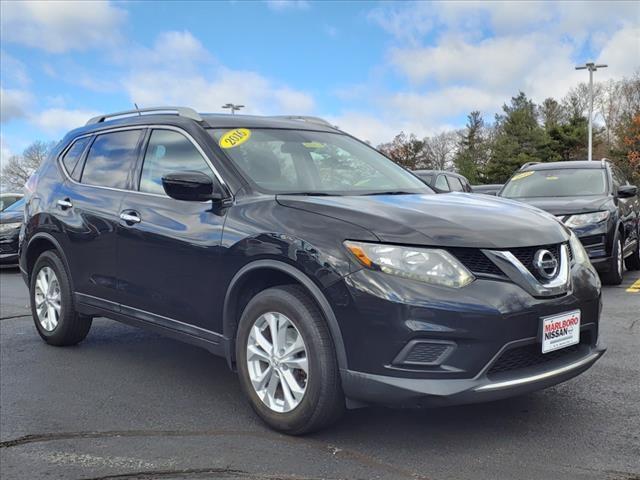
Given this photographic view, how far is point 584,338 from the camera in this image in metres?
3.25

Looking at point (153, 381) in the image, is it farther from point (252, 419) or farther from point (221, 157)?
point (221, 157)

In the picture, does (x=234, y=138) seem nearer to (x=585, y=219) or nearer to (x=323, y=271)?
(x=323, y=271)

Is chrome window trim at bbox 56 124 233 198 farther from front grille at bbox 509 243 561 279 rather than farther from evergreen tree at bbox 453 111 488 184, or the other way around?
evergreen tree at bbox 453 111 488 184

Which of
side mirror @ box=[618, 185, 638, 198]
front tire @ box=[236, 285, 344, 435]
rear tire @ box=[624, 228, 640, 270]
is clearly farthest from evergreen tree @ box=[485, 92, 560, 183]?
front tire @ box=[236, 285, 344, 435]

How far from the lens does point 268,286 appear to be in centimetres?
340

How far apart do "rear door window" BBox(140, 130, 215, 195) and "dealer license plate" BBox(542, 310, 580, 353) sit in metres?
2.14

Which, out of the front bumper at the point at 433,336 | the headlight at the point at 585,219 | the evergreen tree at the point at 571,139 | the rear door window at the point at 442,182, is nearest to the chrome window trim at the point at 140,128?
the front bumper at the point at 433,336

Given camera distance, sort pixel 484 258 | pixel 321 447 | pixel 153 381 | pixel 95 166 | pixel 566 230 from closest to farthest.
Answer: pixel 484 258
pixel 321 447
pixel 566 230
pixel 153 381
pixel 95 166

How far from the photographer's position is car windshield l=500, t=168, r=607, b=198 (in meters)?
8.31

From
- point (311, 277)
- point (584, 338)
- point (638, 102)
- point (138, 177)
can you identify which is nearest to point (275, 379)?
point (311, 277)

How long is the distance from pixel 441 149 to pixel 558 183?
6567 centimetres

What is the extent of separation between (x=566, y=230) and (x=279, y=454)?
6.38ft

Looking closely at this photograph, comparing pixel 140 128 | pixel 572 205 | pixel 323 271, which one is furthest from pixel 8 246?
pixel 323 271

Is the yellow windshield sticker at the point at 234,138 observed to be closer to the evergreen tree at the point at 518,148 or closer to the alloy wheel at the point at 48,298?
the alloy wheel at the point at 48,298
